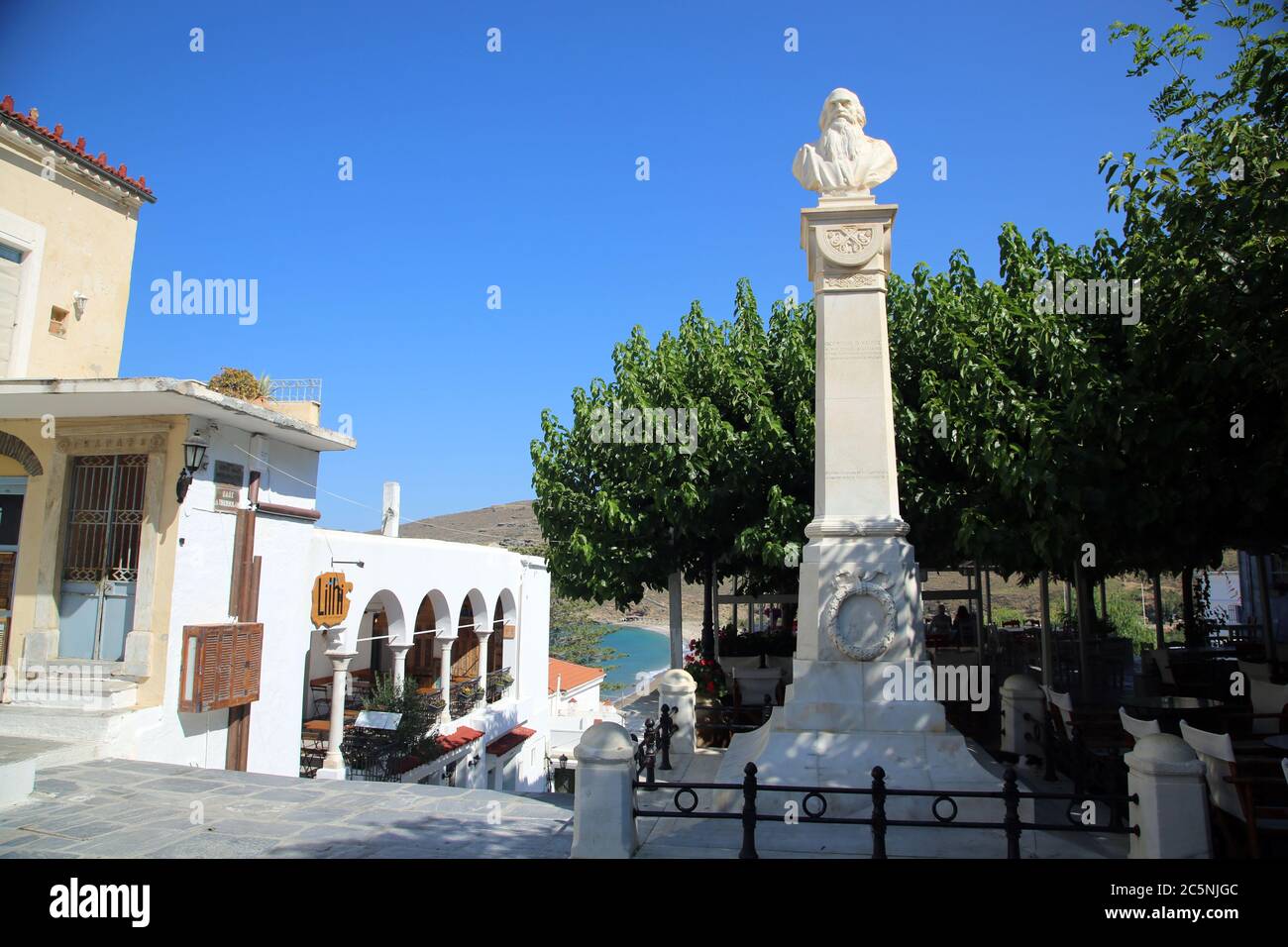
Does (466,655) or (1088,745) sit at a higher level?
(1088,745)

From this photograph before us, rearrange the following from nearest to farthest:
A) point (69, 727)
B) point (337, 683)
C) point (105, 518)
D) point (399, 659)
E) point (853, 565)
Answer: point (853, 565) → point (69, 727) → point (105, 518) → point (337, 683) → point (399, 659)

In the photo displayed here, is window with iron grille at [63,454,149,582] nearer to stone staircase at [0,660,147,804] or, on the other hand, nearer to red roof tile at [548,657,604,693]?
stone staircase at [0,660,147,804]

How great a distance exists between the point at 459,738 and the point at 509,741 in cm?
386

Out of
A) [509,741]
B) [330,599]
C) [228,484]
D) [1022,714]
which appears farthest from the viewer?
[509,741]

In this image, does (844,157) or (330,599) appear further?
(330,599)

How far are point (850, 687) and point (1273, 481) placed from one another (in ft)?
13.7

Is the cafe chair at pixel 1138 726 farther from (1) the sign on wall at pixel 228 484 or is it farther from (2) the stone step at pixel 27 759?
(1) the sign on wall at pixel 228 484

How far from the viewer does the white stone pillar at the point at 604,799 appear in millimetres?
5828

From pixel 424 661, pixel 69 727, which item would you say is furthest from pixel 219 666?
pixel 424 661

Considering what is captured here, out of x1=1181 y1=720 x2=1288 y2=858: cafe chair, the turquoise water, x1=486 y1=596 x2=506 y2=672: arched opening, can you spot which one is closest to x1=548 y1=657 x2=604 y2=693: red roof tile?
x1=486 y1=596 x2=506 y2=672: arched opening

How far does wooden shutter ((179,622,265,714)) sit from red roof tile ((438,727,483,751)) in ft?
21.8

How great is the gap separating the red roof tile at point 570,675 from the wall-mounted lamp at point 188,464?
2216 cm

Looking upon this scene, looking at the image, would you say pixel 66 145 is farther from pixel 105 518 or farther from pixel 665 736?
pixel 665 736

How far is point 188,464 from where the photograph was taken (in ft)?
34.7
